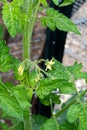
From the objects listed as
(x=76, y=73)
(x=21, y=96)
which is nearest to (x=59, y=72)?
(x=76, y=73)

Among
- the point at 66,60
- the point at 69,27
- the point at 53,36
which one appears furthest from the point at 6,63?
the point at 66,60

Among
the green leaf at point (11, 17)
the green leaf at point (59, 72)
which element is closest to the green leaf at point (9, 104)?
the green leaf at point (11, 17)

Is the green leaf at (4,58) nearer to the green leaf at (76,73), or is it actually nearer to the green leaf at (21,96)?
the green leaf at (21,96)

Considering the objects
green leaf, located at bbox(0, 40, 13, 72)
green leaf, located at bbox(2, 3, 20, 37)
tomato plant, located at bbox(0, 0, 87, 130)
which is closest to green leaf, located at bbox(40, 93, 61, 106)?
tomato plant, located at bbox(0, 0, 87, 130)

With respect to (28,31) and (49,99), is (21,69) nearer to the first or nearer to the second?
(28,31)

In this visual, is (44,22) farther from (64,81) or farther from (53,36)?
(53,36)
